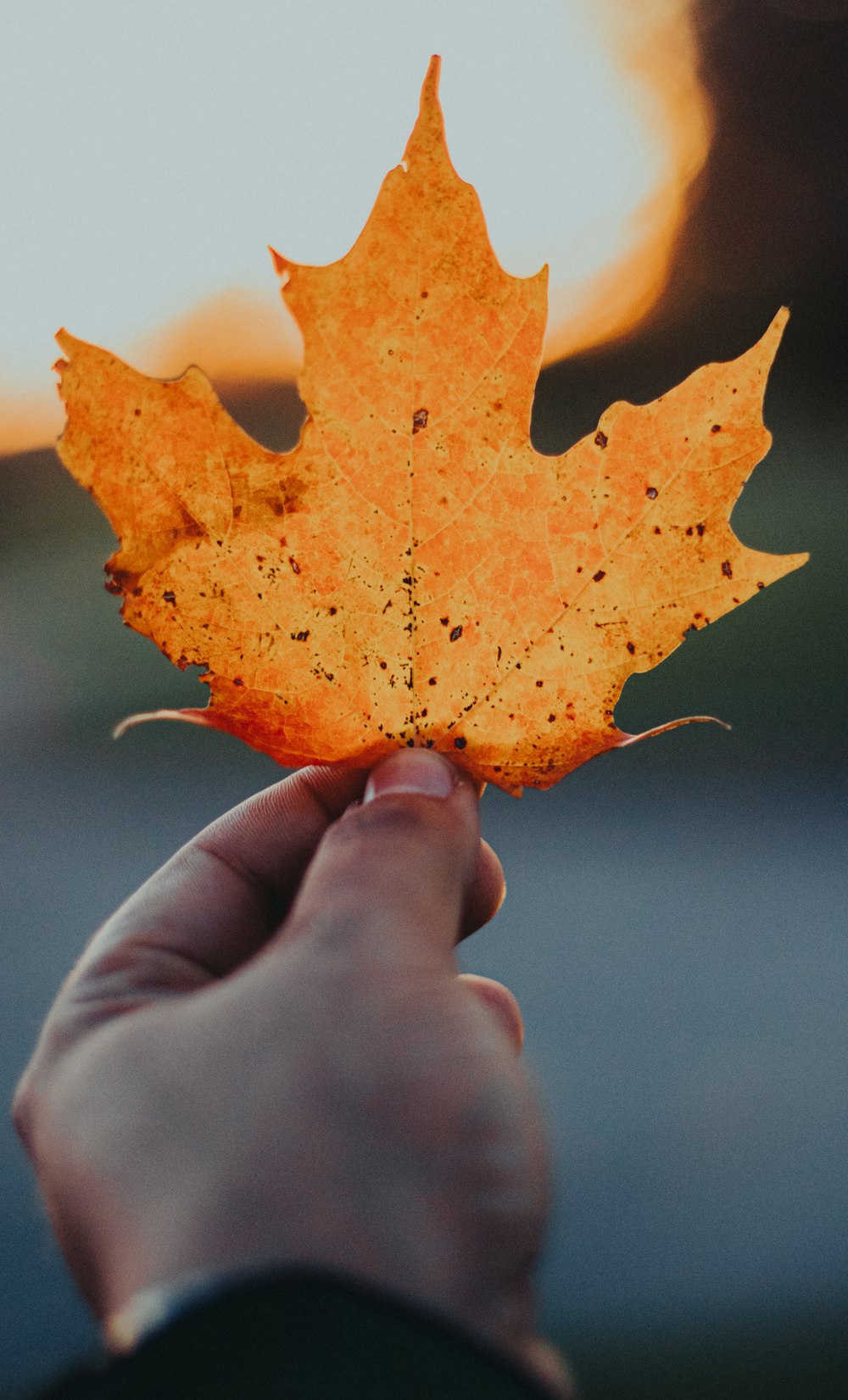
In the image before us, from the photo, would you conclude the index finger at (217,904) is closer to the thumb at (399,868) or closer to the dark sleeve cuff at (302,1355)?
the thumb at (399,868)

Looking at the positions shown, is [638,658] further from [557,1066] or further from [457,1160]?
[557,1066]

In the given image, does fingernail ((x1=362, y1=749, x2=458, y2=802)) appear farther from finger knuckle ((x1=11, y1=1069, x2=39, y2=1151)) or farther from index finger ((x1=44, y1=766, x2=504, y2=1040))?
finger knuckle ((x1=11, y1=1069, x2=39, y2=1151))

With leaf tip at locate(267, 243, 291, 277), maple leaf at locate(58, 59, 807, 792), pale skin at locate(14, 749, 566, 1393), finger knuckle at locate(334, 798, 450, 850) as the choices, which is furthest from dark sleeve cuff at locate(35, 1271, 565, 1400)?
leaf tip at locate(267, 243, 291, 277)

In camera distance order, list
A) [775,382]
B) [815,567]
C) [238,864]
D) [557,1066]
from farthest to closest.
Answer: [775,382] < [815,567] < [557,1066] < [238,864]

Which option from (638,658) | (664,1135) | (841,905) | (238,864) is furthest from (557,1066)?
(638,658)

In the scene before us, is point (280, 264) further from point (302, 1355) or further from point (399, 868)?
point (302, 1355)

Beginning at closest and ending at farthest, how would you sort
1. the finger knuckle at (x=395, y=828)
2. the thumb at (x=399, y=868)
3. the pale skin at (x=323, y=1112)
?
the pale skin at (x=323, y=1112) < the thumb at (x=399, y=868) < the finger knuckle at (x=395, y=828)

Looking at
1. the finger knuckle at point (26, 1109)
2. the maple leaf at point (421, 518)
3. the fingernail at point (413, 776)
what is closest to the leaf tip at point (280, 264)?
the maple leaf at point (421, 518)
